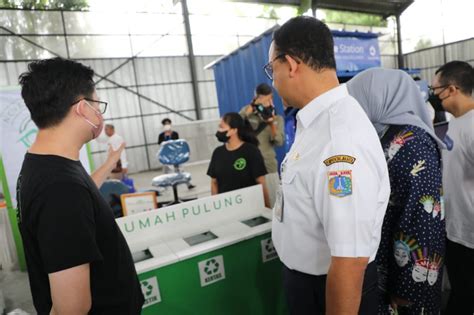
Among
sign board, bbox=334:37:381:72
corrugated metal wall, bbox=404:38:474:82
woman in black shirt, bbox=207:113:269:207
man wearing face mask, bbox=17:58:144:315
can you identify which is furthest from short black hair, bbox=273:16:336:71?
corrugated metal wall, bbox=404:38:474:82

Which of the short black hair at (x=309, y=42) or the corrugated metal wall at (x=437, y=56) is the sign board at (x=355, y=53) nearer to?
the short black hair at (x=309, y=42)

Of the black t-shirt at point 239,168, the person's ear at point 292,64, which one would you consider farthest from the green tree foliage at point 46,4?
the person's ear at point 292,64

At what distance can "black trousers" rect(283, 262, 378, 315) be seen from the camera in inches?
43.1

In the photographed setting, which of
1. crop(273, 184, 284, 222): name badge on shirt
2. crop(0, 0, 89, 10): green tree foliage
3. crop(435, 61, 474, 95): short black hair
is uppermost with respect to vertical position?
crop(0, 0, 89, 10): green tree foliage

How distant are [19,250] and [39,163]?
325 centimetres

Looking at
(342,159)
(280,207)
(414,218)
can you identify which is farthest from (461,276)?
(342,159)

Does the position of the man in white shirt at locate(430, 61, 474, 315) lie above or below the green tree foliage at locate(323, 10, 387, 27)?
below

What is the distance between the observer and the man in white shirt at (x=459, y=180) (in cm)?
174

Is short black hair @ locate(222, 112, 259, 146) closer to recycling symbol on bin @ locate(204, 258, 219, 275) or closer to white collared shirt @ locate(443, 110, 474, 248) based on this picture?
recycling symbol on bin @ locate(204, 258, 219, 275)

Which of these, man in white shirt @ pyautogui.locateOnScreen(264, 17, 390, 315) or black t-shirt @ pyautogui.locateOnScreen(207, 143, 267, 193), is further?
black t-shirt @ pyautogui.locateOnScreen(207, 143, 267, 193)

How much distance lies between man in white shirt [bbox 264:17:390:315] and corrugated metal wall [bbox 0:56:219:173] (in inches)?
397

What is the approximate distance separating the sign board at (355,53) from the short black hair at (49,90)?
3.59 m

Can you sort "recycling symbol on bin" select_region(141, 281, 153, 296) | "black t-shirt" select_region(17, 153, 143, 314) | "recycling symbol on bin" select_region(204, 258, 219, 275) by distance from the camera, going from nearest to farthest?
1. "black t-shirt" select_region(17, 153, 143, 314)
2. "recycling symbol on bin" select_region(141, 281, 153, 296)
3. "recycling symbol on bin" select_region(204, 258, 219, 275)

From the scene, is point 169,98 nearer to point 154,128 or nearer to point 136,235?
point 154,128
